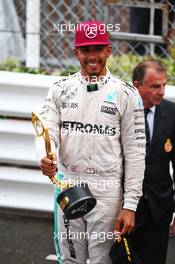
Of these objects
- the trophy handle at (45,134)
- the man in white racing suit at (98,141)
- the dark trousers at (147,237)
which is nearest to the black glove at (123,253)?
the man in white racing suit at (98,141)

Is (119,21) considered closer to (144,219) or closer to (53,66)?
(53,66)

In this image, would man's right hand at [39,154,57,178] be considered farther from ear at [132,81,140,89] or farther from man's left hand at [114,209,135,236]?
ear at [132,81,140,89]

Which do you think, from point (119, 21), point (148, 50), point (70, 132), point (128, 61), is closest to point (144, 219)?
point (70, 132)

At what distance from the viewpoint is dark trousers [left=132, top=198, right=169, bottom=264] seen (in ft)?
13.7

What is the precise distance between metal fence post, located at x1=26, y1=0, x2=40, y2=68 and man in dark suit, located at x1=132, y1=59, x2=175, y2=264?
220 centimetres

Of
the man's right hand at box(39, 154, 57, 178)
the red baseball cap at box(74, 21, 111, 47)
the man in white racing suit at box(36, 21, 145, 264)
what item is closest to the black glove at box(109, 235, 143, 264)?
the man in white racing suit at box(36, 21, 145, 264)

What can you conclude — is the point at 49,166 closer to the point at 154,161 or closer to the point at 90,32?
the point at 90,32

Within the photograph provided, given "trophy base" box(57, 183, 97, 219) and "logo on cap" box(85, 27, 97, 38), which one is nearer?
"trophy base" box(57, 183, 97, 219)

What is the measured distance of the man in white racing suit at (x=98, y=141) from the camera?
3.74 meters

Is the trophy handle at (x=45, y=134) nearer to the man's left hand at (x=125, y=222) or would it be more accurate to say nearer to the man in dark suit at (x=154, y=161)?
the man's left hand at (x=125, y=222)

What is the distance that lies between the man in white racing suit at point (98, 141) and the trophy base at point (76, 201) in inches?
8.2

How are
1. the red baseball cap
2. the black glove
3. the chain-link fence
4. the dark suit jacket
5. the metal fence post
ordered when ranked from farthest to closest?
the chain-link fence, the metal fence post, the dark suit jacket, the black glove, the red baseball cap

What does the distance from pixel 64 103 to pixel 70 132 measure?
0.16m

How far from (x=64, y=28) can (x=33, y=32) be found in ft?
2.70
